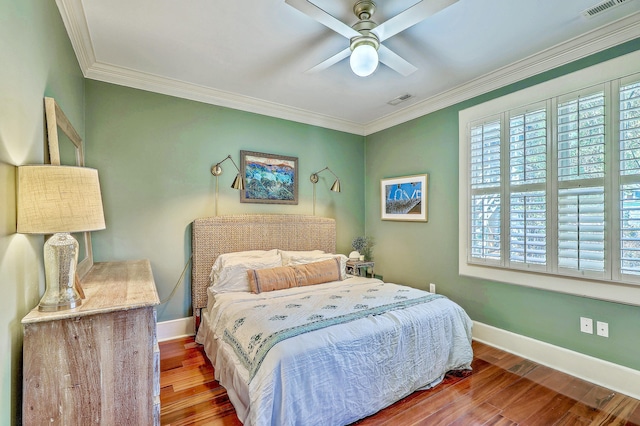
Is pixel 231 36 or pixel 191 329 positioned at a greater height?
pixel 231 36

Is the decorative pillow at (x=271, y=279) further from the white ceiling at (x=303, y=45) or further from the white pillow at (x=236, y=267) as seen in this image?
the white ceiling at (x=303, y=45)

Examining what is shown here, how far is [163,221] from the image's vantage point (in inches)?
120

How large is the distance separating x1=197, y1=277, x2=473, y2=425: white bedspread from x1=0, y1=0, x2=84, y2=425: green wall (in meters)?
1.05

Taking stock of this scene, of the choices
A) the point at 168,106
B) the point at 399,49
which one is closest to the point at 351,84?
the point at 399,49

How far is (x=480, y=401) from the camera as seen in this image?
6.88 ft

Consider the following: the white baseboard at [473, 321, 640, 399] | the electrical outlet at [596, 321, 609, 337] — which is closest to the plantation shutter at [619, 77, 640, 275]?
the electrical outlet at [596, 321, 609, 337]

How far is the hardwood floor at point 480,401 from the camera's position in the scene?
75.2 inches

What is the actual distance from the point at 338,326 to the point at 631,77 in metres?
2.78

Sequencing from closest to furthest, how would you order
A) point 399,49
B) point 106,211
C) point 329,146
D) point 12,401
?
point 12,401, point 399,49, point 106,211, point 329,146

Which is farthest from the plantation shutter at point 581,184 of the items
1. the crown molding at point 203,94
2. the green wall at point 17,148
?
the green wall at point 17,148

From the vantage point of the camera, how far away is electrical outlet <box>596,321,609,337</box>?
2.25 metres

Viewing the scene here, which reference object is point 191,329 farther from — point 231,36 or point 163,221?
point 231,36

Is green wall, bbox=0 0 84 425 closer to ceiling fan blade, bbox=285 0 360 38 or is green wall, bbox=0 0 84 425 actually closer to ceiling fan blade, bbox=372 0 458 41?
ceiling fan blade, bbox=285 0 360 38

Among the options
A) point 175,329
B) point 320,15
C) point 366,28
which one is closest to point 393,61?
point 366,28
